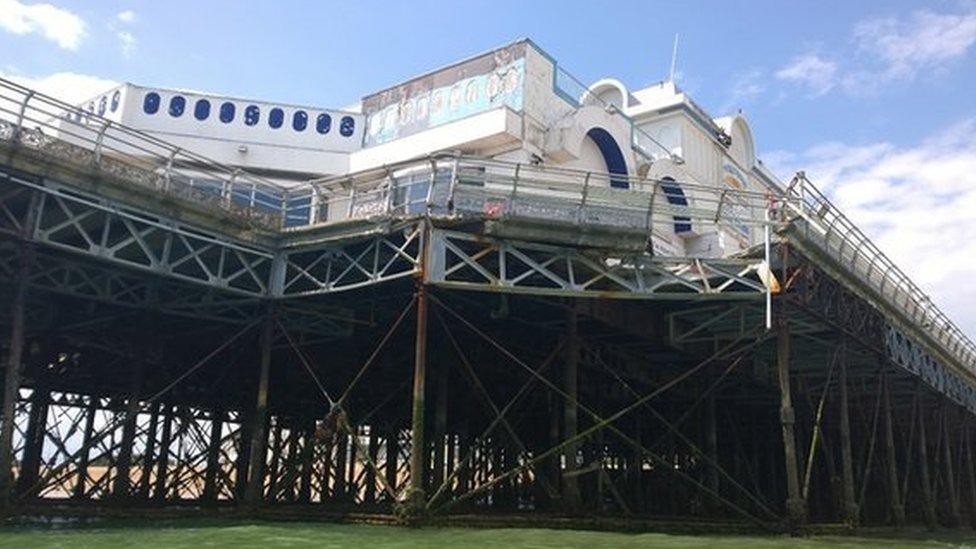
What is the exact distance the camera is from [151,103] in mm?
36406

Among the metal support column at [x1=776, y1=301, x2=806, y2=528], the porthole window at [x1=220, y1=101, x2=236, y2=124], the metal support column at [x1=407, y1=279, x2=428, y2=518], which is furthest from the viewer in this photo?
the porthole window at [x1=220, y1=101, x2=236, y2=124]

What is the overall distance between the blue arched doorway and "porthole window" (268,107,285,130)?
42.1ft

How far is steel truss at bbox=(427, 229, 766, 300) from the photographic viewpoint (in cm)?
2116

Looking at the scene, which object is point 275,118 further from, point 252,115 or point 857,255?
point 857,255

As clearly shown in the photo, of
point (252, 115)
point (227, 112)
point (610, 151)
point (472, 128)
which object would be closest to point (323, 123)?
point (252, 115)

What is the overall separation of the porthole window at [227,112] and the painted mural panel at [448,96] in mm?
5564

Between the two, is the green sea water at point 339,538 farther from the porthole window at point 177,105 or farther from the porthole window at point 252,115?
the porthole window at point 177,105

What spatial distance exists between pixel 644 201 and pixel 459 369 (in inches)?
399

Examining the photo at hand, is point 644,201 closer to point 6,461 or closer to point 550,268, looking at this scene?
point 550,268

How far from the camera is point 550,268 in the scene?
24.0 m

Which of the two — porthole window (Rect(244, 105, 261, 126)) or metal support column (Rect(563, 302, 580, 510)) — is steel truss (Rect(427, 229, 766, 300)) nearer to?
metal support column (Rect(563, 302, 580, 510))

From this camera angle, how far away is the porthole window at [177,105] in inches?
1436

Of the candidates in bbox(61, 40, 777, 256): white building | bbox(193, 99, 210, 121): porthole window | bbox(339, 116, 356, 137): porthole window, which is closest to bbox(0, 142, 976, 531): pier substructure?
bbox(61, 40, 777, 256): white building

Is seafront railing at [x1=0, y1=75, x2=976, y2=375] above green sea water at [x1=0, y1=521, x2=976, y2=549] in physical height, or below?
above
